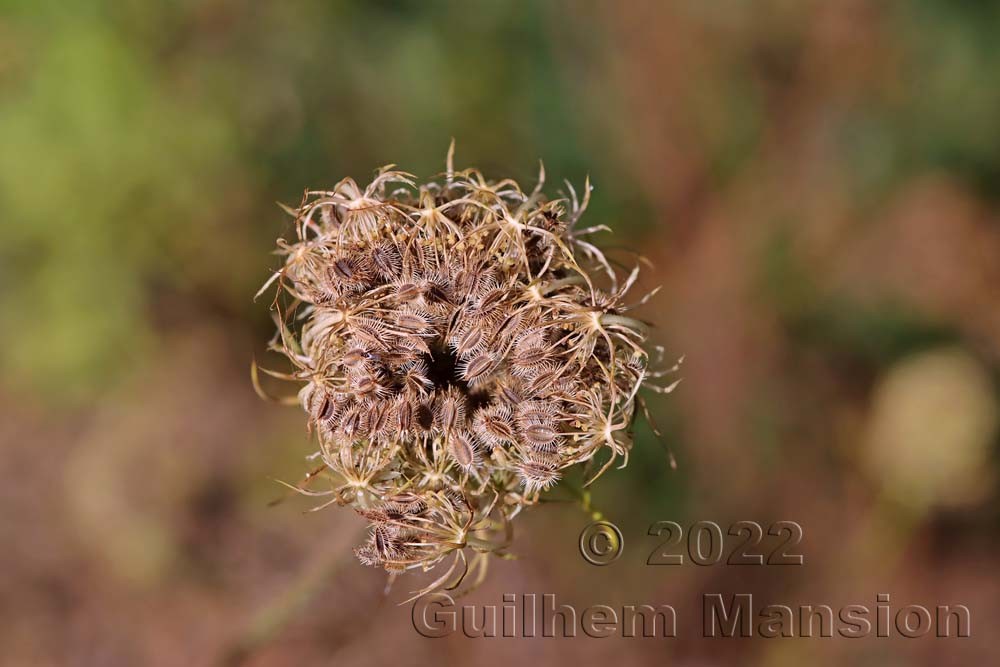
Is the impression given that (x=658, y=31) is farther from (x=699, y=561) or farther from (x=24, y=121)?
(x=24, y=121)

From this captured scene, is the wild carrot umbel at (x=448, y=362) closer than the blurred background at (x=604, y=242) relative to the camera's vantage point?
Yes

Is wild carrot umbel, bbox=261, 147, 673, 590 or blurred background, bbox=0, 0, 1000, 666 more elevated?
blurred background, bbox=0, 0, 1000, 666

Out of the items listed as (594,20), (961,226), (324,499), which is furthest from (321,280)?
→ (961,226)

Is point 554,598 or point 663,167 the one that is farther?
point 663,167

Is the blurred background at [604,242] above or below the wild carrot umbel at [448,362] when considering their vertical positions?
above

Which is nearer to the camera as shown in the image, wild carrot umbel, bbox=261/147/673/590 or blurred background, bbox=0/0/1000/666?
wild carrot umbel, bbox=261/147/673/590
